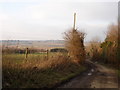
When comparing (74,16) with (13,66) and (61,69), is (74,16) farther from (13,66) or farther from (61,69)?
(13,66)

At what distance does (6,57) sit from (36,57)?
5.36 meters

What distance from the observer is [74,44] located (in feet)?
103

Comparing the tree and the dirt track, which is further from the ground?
the tree

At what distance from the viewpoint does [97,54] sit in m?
52.0

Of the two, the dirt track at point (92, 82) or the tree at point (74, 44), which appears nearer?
the dirt track at point (92, 82)

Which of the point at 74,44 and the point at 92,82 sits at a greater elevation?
the point at 74,44

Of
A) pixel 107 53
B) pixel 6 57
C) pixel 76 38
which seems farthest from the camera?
pixel 107 53

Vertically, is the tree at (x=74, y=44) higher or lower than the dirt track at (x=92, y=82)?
higher

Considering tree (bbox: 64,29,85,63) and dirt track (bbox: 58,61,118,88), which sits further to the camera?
tree (bbox: 64,29,85,63)

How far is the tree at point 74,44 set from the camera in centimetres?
3135

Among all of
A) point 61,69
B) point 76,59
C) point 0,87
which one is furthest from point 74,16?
point 0,87

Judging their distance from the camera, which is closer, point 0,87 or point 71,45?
point 0,87

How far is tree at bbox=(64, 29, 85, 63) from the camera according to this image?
31353mm

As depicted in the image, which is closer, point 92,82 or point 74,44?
point 92,82
